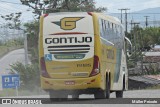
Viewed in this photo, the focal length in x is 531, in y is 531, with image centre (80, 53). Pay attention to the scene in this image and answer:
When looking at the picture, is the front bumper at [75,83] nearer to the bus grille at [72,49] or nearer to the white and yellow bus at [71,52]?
the white and yellow bus at [71,52]

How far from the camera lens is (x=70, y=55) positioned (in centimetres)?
2141

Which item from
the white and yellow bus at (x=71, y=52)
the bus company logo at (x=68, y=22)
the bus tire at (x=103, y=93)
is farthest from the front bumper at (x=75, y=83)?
the bus company logo at (x=68, y=22)

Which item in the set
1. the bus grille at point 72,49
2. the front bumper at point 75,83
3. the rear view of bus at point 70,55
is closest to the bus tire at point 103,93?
the rear view of bus at point 70,55

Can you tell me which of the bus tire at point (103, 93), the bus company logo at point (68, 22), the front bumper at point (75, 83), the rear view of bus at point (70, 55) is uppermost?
the bus company logo at point (68, 22)

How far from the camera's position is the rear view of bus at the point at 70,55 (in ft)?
69.8

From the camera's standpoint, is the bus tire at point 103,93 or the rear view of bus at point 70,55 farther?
the bus tire at point 103,93

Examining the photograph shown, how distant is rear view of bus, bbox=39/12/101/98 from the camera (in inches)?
838

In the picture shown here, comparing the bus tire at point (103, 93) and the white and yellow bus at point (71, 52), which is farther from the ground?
the white and yellow bus at point (71, 52)

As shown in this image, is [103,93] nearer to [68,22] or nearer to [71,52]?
[71,52]

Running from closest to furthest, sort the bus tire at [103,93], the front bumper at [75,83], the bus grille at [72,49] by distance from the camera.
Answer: the front bumper at [75,83] < the bus grille at [72,49] < the bus tire at [103,93]

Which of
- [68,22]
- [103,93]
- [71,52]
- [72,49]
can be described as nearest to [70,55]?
[71,52]

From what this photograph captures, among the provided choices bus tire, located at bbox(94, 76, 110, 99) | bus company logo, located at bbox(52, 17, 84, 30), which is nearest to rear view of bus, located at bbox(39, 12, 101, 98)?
bus company logo, located at bbox(52, 17, 84, 30)

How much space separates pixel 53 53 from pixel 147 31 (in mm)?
121202

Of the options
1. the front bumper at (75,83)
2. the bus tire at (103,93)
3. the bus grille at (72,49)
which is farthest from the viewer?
the bus tire at (103,93)
